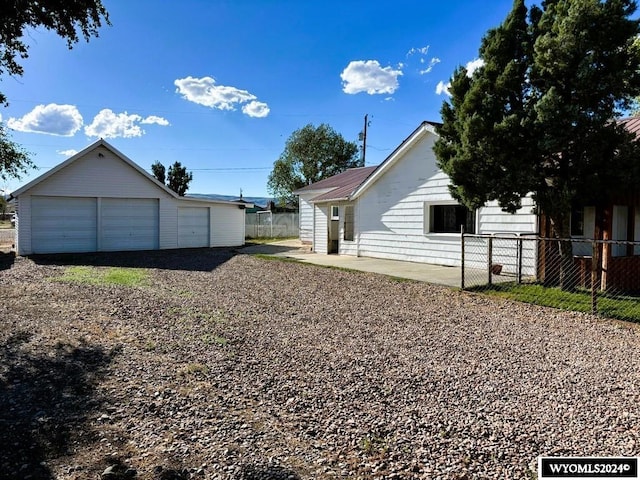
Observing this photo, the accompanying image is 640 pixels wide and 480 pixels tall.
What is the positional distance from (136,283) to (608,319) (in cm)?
964

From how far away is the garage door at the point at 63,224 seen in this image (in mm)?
18062

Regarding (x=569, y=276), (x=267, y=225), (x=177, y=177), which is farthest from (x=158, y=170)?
(x=569, y=276)

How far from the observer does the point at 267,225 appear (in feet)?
108

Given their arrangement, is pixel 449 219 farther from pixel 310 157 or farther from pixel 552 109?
pixel 310 157

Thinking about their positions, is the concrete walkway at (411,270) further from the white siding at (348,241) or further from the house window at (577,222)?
the house window at (577,222)

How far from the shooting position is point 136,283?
416 inches

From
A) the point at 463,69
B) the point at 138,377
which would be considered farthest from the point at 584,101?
the point at 138,377

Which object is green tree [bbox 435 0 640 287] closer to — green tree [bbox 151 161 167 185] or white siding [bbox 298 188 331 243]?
white siding [bbox 298 188 331 243]

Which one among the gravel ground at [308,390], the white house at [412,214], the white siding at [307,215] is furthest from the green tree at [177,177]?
the gravel ground at [308,390]

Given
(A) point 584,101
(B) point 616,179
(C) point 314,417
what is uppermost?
(A) point 584,101

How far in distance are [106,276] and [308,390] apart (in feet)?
31.1

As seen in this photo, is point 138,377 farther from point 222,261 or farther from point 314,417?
point 222,261

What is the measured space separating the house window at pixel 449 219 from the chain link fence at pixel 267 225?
66.7ft

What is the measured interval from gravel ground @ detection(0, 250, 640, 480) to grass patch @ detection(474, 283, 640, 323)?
1.50ft
